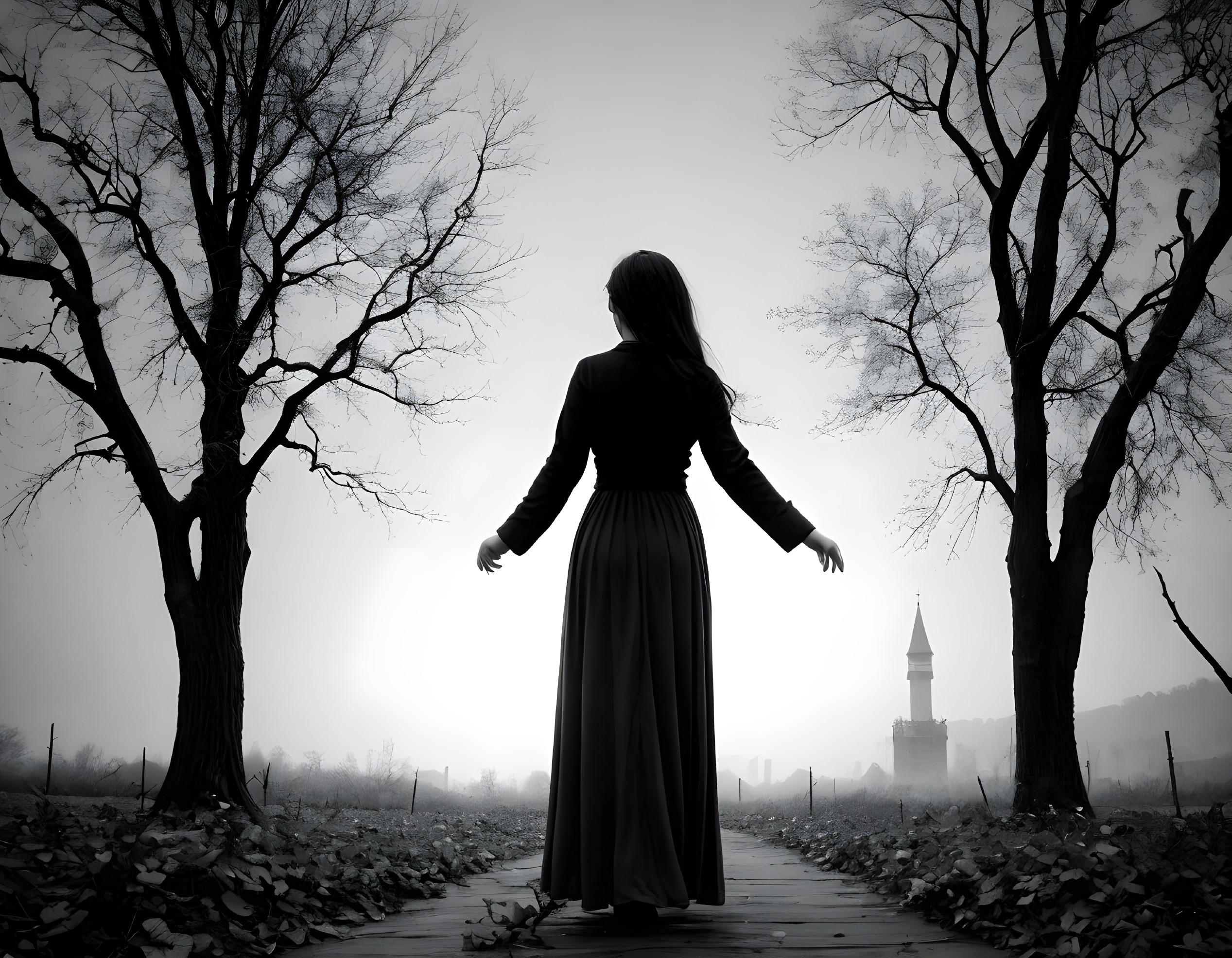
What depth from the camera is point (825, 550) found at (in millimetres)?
3891

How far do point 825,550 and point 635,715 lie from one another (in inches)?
42.9

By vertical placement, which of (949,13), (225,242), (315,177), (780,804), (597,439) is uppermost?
(949,13)

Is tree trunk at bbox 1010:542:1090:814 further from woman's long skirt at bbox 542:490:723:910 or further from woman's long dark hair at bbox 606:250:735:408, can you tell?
woman's long dark hair at bbox 606:250:735:408

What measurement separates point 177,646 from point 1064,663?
28.6 ft

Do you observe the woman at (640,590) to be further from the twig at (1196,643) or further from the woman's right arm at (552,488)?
the twig at (1196,643)

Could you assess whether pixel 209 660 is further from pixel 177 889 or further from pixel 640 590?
pixel 640 590

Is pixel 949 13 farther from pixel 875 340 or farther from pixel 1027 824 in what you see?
pixel 1027 824

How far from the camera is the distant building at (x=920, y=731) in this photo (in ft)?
166

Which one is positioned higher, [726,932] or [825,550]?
[825,550]

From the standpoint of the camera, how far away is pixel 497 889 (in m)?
5.19

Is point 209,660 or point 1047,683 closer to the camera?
point 209,660

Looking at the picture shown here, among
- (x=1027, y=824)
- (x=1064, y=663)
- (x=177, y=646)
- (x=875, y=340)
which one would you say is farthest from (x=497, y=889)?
(x=875, y=340)

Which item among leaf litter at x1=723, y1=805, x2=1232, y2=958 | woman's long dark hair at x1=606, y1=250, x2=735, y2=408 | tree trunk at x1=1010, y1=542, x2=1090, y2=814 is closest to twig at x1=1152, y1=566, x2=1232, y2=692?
leaf litter at x1=723, y1=805, x2=1232, y2=958

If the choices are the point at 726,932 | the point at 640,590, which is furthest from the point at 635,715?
the point at 726,932
